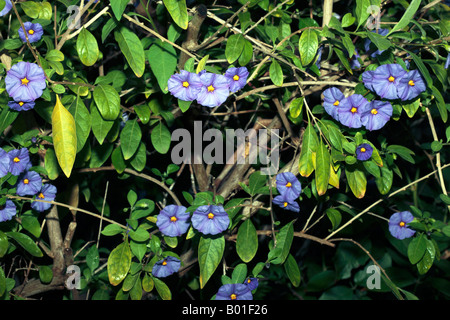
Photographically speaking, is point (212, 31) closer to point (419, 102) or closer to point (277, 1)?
point (277, 1)

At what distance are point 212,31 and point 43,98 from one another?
53cm

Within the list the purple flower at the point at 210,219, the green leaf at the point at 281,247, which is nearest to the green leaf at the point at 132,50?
the purple flower at the point at 210,219

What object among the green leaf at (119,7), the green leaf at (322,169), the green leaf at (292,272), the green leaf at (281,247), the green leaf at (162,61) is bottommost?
the green leaf at (292,272)

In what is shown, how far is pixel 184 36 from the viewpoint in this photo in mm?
1333

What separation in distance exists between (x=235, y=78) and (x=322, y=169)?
31 centimetres

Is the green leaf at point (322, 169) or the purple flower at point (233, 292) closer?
the green leaf at point (322, 169)

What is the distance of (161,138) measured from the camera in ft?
4.58

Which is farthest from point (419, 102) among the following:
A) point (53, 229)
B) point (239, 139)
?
point (53, 229)

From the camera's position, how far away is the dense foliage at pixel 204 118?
3.90ft

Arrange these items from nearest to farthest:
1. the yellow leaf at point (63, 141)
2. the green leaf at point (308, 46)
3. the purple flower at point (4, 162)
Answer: the yellow leaf at point (63, 141) < the green leaf at point (308, 46) < the purple flower at point (4, 162)

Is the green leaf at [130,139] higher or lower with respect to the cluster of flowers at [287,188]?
higher

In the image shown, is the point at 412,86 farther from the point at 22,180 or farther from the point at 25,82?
the point at 22,180

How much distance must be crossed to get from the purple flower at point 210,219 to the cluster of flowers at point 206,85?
0.26m

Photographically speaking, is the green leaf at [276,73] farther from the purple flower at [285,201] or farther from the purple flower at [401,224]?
the purple flower at [401,224]
